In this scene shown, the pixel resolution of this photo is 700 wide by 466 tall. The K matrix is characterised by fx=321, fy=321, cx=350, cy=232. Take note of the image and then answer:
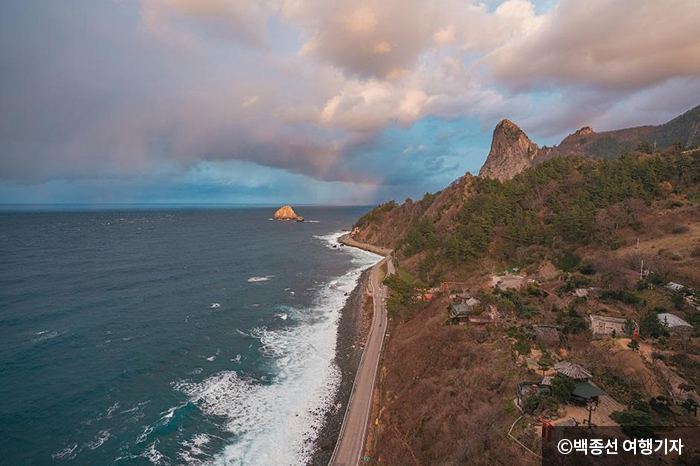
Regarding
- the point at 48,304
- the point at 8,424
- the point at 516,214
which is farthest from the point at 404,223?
the point at 8,424

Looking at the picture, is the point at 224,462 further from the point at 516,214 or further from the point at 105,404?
the point at 516,214

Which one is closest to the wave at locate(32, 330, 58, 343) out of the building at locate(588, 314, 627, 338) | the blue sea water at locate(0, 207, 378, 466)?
the blue sea water at locate(0, 207, 378, 466)

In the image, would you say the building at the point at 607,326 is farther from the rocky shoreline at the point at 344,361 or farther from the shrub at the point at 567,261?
the rocky shoreline at the point at 344,361

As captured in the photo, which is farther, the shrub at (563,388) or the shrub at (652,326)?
the shrub at (652,326)

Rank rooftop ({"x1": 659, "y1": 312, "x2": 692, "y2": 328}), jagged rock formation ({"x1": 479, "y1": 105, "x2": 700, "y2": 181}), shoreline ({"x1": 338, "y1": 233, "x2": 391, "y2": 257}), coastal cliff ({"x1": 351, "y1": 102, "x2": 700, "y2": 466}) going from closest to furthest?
coastal cliff ({"x1": 351, "y1": 102, "x2": 700, "y2": 466}), rooftop ({"x1": 659, "y1": 312, "x2": 692, "y2": 328}), shoreline ({"x1": 338, "y1": 233, "x2": 391, "y2": 257}), jagged rock formation ({"x1": 479, "y1": 105, "x2": 700, "y2": 181})

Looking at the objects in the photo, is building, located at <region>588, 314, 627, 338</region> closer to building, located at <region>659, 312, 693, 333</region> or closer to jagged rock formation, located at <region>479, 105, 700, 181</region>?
building, located at <region>659, 312, 693, 333</region>

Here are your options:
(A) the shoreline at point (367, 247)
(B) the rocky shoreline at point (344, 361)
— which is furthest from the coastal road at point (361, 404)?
(A) the shoreline at point (367, 247)
